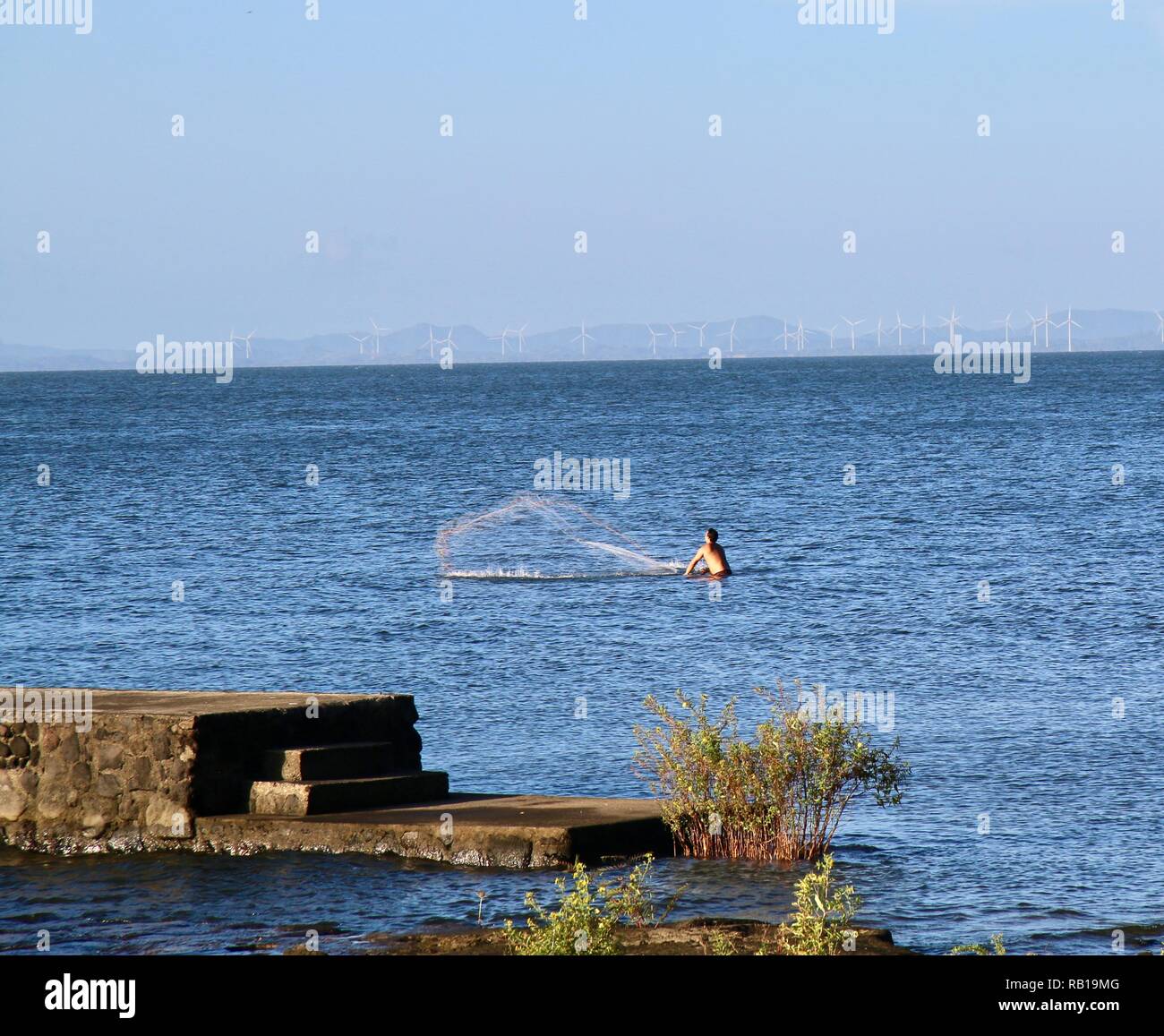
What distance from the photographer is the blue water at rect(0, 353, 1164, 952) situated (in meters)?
14.8

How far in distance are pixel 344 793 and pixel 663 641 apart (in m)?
19.3

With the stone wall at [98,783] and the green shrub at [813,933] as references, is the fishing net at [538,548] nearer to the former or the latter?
the stone wall at [98,783]

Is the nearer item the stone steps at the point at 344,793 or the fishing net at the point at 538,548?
the stone steps at the point at 344,793

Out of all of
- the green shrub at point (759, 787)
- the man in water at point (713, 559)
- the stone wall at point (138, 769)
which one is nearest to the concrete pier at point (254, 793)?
the stone wall at point (138, 769)

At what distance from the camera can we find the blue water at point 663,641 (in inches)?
584

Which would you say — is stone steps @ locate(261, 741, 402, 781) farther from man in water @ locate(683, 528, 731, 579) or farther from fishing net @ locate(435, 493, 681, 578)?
fishing net @ locate(435, 493, 681, 578)

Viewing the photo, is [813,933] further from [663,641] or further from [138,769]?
[663,641]

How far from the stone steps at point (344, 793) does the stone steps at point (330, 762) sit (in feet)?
0.29

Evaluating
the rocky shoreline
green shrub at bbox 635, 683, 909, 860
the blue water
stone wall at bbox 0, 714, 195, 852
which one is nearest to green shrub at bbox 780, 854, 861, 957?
the rocky shoreline

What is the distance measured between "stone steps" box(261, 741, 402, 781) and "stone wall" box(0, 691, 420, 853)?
16 centimetres

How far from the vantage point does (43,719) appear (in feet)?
53.2

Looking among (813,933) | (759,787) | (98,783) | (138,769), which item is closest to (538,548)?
(759,787)

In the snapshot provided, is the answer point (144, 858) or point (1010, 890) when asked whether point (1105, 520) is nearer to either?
point (1010, 890)

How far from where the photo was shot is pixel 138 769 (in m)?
15.9
